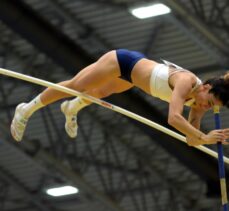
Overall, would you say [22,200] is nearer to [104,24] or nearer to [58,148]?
[58,148]

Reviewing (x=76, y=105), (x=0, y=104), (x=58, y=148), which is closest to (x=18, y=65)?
(x=0, y=104)

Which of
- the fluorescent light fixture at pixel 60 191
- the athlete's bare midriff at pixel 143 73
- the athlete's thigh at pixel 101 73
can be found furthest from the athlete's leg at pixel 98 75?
the fluorescent light fixture at pixel 60 191

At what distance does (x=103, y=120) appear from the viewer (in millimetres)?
21719

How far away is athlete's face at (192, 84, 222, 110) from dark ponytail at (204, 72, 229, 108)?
52 mm

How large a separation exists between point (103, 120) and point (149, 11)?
174 inches

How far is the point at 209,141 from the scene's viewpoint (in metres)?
9.64

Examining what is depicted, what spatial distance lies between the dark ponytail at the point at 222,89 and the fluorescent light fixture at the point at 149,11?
795 centimetres

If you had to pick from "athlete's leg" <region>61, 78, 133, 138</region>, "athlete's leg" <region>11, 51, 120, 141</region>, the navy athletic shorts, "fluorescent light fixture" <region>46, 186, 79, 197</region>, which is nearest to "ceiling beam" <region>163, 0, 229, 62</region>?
"athlete's leg" <region>61, 78, 133, 138</region>

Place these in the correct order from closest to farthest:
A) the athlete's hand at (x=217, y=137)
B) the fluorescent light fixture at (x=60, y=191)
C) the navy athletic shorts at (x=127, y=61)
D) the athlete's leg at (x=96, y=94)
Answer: the athlete's hand at (x=217, y=137), the navy athletic shorts at (x=127, y=61), the athlete's leg at (x=96, y=94), the fluorescent light fixture at (x=60, y=191)

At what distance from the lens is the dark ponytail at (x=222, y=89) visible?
32.1 ft

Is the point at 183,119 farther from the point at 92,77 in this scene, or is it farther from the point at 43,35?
the point at 43,35

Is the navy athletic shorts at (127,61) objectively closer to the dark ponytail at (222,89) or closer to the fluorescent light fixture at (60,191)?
the dark ponytail at (222,89)

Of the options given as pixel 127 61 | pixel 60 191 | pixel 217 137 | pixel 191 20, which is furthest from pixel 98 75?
pixel 60 191

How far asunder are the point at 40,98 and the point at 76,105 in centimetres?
46
